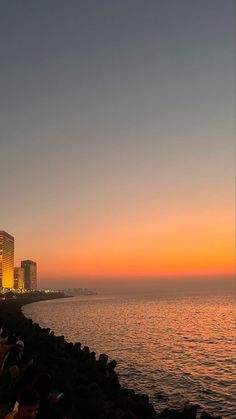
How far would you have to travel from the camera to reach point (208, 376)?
28266 millimetres

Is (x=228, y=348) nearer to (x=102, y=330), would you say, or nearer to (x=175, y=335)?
(x=175, y=335)

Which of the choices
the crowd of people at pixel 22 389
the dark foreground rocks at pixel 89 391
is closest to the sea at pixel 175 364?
the dark foreground rocks at pixel 89 391

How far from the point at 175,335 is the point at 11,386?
43.2 metres

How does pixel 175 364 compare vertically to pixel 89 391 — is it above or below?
below

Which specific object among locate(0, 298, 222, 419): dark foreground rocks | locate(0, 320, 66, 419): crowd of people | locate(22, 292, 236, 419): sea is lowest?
locate(22, 292, 236, 419): sea

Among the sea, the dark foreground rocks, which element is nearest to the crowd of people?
the dark foreground rocks

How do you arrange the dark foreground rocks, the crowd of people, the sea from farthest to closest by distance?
the sea, the dark foreground rocks, the crowd of people

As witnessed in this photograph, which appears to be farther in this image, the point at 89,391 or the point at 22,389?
the point at 89,391

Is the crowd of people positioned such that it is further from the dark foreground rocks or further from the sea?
the sea

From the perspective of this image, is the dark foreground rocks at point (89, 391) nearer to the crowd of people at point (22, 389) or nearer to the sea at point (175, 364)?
the crowd of people at point (22, 389)

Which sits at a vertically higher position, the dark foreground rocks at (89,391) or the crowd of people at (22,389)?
the crowd of people at (22,389)

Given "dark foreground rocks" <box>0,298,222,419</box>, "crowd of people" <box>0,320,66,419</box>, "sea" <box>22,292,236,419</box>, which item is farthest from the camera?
"sea" <box>22,292,236,419</box>

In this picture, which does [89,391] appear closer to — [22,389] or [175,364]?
[22,389]

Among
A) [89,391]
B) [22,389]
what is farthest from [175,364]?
[22,389]
